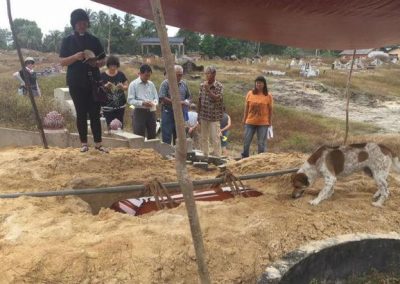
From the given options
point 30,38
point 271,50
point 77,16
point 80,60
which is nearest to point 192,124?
point 80,60

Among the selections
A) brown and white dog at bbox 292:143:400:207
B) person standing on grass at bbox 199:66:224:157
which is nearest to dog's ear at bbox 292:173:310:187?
brown and white dog at bbox 292:143:400:207

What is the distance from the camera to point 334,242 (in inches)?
138

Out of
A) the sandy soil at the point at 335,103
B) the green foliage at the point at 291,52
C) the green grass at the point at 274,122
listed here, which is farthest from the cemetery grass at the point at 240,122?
the green foliage at the point at 291,52

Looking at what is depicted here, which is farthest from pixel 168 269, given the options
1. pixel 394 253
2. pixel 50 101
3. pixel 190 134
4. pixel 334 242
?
pixel 50 101

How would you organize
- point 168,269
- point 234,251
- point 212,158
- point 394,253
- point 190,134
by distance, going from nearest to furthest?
point 168,269
point 234,251
point 394,253
point 212,158
point 190,134

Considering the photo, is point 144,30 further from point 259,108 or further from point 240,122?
point 259,108

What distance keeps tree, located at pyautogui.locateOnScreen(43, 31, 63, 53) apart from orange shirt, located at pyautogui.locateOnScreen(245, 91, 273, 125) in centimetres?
5328

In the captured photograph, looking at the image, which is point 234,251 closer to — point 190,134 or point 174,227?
point 174,227

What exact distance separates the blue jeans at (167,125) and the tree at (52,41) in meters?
52.8

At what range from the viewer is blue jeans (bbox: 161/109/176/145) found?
6.99 m

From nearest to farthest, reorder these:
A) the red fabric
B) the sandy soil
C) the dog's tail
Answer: the red fabric → the dog's tail → the sandy soil

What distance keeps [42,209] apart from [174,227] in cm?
128

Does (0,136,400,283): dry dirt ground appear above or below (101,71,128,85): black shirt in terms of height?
below

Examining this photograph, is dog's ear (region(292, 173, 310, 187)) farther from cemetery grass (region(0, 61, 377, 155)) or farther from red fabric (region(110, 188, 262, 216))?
cemetery grass (region(0, 61, 377, 155))
